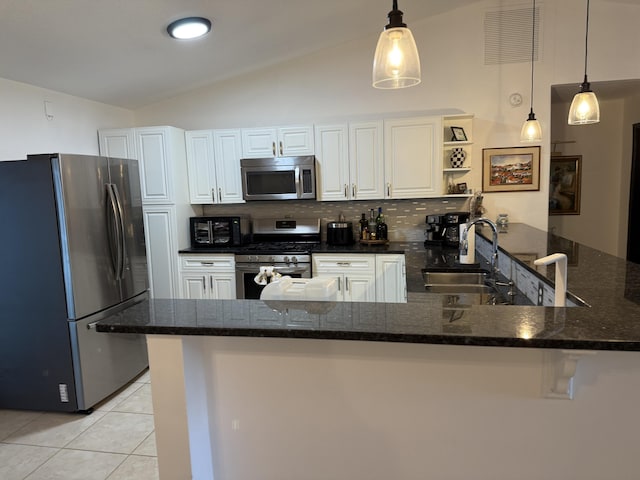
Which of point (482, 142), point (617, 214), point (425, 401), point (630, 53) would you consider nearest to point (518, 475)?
point (425, 401)

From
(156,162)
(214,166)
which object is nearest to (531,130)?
(214,166)

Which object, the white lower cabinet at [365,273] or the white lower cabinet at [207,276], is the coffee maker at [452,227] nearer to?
the white lower cabinet at [365,273]

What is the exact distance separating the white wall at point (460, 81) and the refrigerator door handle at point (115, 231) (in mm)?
1822

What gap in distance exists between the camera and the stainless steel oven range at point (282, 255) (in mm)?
4047

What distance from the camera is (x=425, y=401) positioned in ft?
4.05

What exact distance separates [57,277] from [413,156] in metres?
3.08

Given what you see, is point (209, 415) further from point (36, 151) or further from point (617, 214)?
point (617, 214)

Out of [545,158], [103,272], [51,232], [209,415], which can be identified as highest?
[545,158]

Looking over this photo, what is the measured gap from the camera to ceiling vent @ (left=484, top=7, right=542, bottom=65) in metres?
3.99

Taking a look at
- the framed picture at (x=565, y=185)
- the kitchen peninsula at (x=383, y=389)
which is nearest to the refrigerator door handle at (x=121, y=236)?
the kitchen peninsula at (x=383, y=389)

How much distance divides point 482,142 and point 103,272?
362 cm

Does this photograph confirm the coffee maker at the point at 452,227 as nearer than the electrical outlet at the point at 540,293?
No

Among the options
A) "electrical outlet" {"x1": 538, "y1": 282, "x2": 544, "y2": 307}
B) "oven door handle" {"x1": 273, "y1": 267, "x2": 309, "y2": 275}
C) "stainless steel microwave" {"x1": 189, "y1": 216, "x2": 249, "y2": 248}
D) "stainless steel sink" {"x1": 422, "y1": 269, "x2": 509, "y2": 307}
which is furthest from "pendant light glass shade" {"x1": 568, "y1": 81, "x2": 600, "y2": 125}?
"stainless steel microwave" {"x1": 189, "y1": 216, "x2": 249, "y2": 248}

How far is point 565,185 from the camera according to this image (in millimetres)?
5070
